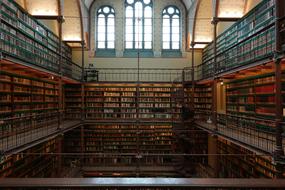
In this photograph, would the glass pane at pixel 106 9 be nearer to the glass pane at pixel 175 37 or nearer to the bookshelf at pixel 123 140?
the glass pane at pixel 175 37

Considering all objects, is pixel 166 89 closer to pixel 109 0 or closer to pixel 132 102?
pixel 132 102

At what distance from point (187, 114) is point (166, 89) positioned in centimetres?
244

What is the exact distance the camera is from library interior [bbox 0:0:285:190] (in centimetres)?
639

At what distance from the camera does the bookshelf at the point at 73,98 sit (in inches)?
452

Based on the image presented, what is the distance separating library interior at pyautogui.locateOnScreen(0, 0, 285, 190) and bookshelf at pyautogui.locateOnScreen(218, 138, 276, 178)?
0.03 meters

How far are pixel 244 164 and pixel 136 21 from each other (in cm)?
888

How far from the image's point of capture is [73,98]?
454 inches

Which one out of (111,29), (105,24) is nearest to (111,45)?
(111,29)

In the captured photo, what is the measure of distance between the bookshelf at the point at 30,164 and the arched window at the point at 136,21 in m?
6.56

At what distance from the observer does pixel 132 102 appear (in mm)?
11438

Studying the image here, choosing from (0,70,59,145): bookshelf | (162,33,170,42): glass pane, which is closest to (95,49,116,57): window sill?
(162,33,170,42): glass pane

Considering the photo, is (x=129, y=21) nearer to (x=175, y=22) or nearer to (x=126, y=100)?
(x=175, y=22)

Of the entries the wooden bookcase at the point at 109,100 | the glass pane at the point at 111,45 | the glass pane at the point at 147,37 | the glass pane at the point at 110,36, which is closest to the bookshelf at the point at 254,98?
the wooden bookcase at the point at 109,100

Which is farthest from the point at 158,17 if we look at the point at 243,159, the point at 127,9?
the point at 243,159
